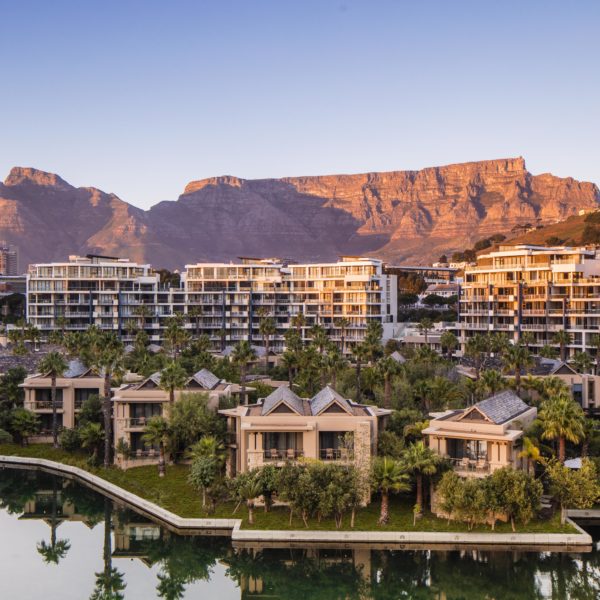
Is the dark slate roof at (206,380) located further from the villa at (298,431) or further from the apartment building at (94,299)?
the apartment building at (94,299)

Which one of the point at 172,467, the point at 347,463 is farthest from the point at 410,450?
the point at 172,467

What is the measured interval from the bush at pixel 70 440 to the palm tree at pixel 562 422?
32.3 metres

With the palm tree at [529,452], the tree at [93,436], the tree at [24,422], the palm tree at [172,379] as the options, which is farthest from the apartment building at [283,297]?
the palm tree at [529,452]

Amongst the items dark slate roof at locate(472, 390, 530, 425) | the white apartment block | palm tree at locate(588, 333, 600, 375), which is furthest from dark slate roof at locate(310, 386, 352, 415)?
the white apartment block

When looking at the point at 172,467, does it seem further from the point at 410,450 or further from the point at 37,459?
the point at 410,450

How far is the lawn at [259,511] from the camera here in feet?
132

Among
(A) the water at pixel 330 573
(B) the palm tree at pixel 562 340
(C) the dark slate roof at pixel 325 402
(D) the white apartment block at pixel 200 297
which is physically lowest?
(A) the water at pixel 330 573

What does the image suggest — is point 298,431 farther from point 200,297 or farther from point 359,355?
point 200,297

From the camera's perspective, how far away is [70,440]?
2266 inches

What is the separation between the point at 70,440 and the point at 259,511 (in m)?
20.1

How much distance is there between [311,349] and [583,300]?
38.9 meters

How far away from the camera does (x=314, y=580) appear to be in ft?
124

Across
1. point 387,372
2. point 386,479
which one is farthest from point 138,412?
point 386,479

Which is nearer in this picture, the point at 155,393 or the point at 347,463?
the point at 347,463
